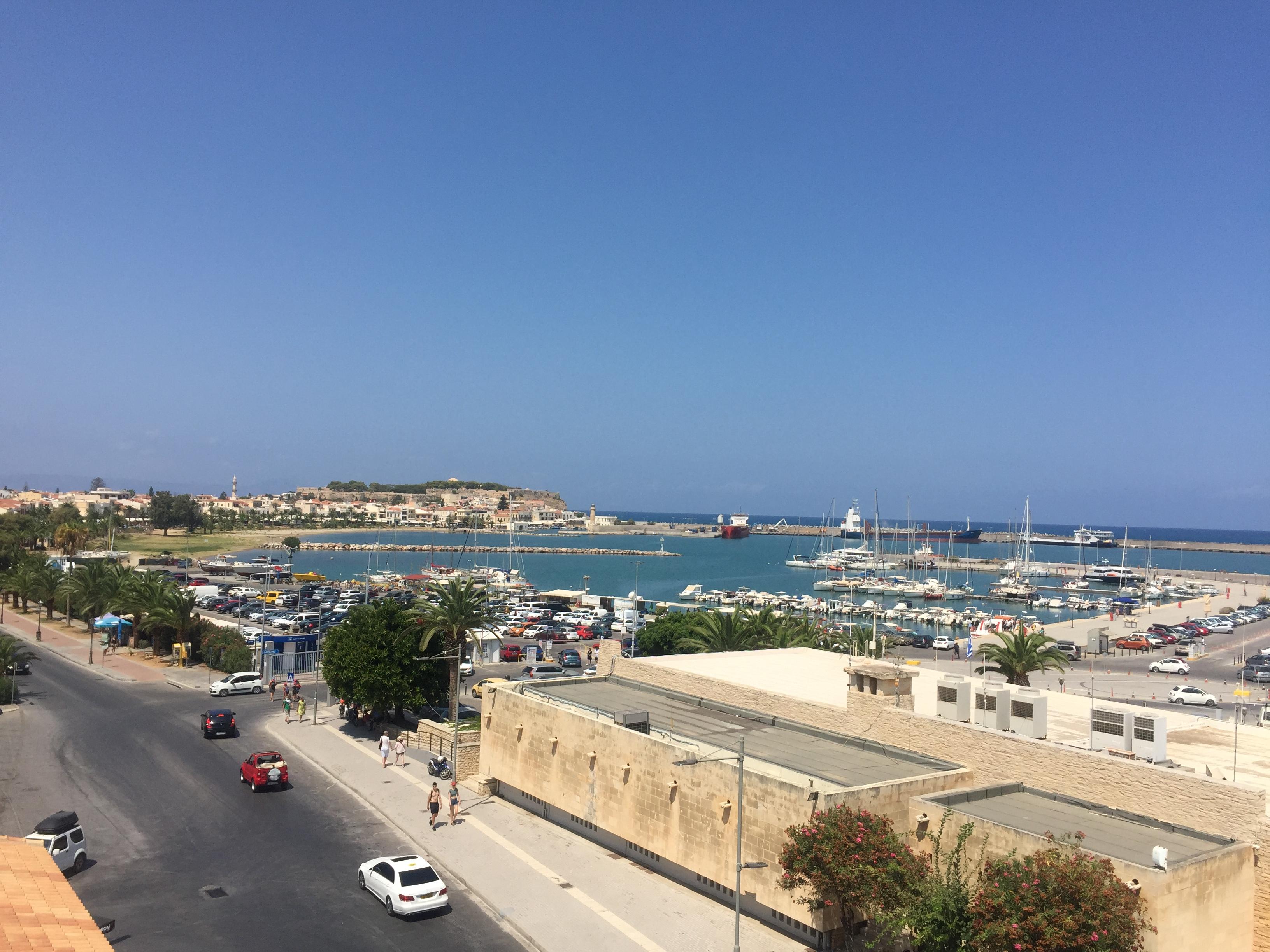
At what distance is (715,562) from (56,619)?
134 m

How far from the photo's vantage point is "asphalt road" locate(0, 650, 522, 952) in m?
16.7

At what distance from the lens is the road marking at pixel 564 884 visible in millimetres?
16734

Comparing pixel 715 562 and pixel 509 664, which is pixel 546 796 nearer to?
pixel 509 664

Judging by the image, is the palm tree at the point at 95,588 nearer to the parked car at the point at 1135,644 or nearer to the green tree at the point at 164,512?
the parked car at the point at 1135,644

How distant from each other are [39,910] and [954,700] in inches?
649

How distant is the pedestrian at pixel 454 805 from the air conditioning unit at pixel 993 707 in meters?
13.5

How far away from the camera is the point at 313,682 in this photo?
1745 inches

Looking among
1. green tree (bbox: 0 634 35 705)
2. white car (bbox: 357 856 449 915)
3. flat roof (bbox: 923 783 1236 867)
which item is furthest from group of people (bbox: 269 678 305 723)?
flat roof (bbox: 923 783 1236 867)

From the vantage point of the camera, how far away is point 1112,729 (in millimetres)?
16922

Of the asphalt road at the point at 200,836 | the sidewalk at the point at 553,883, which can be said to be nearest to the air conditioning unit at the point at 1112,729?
the sidewalk at the point at 553,883

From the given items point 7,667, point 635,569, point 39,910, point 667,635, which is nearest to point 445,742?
point 667,635

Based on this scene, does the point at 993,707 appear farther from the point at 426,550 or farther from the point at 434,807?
the point at 426,550

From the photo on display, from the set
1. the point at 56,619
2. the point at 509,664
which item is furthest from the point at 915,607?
the point at 56,619

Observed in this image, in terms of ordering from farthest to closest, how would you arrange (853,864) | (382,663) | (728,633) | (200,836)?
1. (728,633)
2. (382,663)
3. (200,836)
4. (853,864)
